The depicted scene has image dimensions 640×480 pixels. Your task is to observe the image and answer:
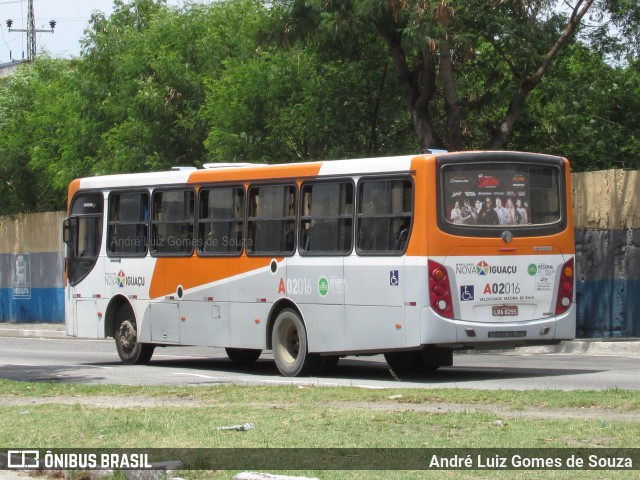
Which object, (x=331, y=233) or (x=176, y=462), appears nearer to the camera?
(x=176, y=462)

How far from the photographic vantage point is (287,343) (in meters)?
17.8

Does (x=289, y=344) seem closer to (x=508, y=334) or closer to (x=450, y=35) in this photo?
(x=508, y=334)

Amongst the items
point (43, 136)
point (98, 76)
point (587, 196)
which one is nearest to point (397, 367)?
point (587, 196)

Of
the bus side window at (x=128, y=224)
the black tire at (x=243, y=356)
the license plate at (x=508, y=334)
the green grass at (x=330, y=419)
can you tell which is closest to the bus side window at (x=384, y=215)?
the license plate at (x=508, y=334)

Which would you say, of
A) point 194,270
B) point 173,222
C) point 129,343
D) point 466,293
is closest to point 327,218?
point 466,293

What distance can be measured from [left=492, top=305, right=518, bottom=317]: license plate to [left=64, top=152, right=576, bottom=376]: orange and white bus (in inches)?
0.7

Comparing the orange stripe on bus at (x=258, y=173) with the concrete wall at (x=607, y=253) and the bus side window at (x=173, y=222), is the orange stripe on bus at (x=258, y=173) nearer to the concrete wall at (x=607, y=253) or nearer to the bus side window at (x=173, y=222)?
the bus side window at (x=173, y=222)

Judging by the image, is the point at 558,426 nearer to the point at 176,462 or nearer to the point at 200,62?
the point at 176,462

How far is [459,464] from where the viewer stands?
885 cm

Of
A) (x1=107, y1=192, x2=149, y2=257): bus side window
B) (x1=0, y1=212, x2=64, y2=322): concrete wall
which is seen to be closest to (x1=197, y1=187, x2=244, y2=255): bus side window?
(x1=107, y1=192, x2=149, y2=257): bus side window

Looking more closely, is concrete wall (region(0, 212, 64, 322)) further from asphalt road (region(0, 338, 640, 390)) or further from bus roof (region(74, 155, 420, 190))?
bus roof (region(74, 155, 420, 190))

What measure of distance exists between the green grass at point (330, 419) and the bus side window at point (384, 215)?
2.45m

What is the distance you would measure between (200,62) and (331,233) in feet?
62.9

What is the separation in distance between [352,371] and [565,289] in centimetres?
364
